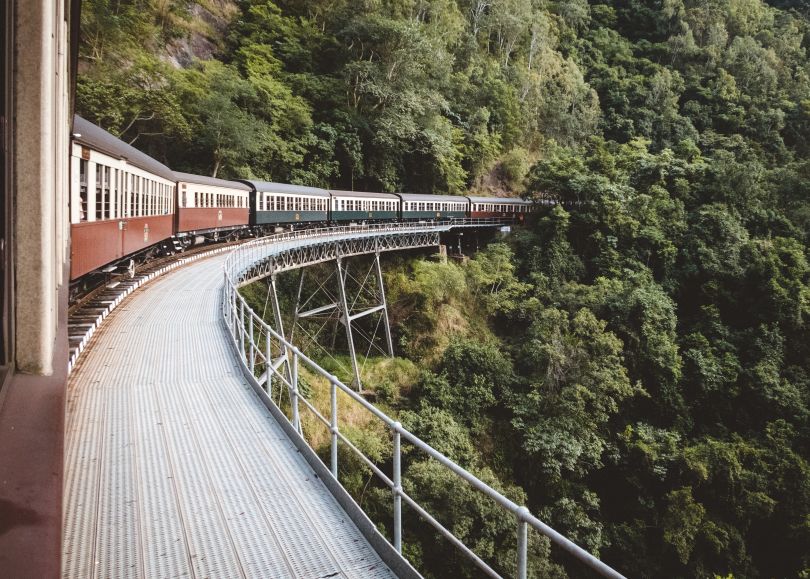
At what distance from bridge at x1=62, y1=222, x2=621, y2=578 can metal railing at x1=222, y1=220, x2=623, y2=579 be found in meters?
0.02

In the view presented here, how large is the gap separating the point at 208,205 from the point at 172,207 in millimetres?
2724

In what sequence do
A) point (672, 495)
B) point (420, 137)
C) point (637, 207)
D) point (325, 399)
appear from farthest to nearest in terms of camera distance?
point (420, 137)
point (637, 207)
point (325, 399)
point (672, 495)

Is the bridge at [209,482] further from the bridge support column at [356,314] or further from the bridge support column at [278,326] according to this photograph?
the bridge support column at [356,314]

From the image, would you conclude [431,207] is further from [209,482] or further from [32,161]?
[32,161]

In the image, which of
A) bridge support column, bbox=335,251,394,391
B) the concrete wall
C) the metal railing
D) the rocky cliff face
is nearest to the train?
the metal railing

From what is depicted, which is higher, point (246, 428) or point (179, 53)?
point (179, 53)

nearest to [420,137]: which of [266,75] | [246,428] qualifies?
[266,75]

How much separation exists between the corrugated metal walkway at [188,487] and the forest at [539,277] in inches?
346

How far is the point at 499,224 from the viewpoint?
33938 millimetres

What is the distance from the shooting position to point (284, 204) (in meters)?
22.0

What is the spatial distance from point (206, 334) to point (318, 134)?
77.9 feet

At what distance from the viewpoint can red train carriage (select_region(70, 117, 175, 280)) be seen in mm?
6605

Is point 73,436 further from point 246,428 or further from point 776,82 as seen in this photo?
point 776,82

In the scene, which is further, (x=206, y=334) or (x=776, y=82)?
(x=776, y=82)
